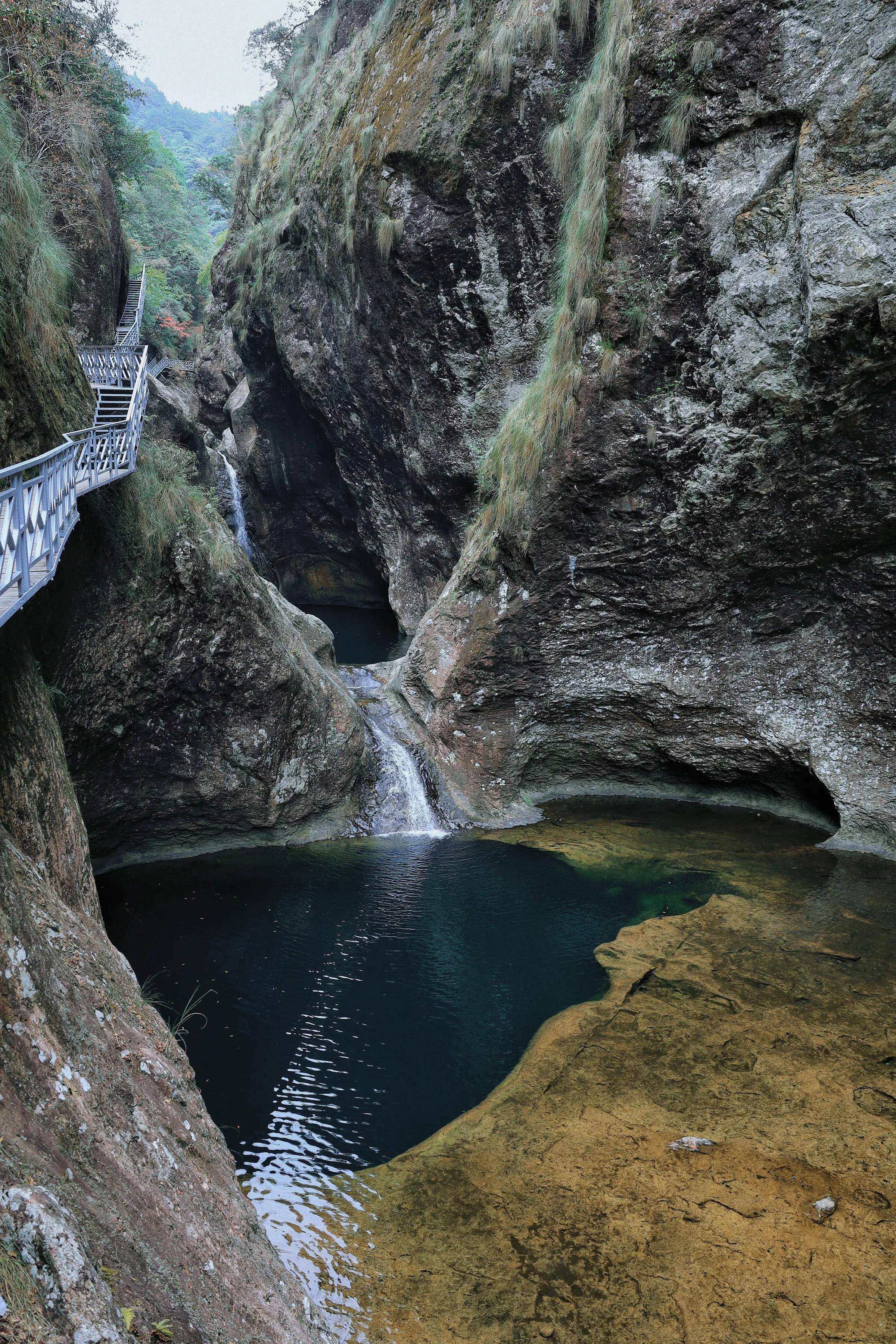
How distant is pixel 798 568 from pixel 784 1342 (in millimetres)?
9311

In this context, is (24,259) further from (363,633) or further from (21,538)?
(363,633)

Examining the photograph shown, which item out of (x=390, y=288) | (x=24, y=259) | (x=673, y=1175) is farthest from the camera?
(x=390, y=288)

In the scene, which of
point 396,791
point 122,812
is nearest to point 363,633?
point 396,791

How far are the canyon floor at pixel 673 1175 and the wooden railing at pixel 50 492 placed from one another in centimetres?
450

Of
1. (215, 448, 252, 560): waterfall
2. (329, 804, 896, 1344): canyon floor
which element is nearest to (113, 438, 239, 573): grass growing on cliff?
(329, 804, 896, 1344): canyon floor

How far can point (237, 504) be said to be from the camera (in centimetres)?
2734

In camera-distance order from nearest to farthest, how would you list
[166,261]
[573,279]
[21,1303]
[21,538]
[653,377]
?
[21,1303], [21,538], [653,377], [573,279], [166,261]

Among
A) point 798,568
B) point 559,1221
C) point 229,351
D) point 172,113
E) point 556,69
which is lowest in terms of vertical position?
point 559,1221

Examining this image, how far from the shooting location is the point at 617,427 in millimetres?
11336

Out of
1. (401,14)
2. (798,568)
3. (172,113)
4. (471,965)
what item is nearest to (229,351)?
(401,14)

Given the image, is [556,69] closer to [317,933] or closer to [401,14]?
[401,14]

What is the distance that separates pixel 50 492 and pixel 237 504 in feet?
72.1

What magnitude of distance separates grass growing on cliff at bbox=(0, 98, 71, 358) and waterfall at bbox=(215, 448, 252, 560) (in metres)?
17.8

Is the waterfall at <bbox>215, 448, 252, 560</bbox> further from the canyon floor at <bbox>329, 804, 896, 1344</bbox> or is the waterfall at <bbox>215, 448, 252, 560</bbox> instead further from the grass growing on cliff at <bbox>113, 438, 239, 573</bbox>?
the canyon floor at <bbox>329, 804, 896, 1344</bbox>
